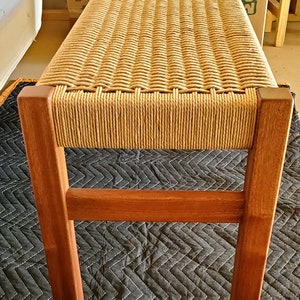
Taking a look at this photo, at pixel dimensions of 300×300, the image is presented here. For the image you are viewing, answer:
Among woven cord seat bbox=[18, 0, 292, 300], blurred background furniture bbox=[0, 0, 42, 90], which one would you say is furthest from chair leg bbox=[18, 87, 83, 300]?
blurred background furniture bbox=[0, 0, 42, 90]

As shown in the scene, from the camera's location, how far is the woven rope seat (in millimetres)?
544

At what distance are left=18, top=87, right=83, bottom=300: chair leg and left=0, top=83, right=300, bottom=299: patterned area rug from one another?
150mm

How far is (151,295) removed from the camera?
79cm

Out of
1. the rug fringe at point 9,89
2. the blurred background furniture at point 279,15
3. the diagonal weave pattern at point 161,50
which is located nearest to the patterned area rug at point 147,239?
the rug fringe at point 9,89

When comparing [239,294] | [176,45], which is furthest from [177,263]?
[176,45]

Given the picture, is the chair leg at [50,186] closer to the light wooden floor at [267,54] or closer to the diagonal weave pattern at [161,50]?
the diagonal weave pattern at [161,50]

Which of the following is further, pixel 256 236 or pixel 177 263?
pixel 177 263

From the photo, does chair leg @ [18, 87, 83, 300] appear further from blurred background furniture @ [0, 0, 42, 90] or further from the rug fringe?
the rug fringe

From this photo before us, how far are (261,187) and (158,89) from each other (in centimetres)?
17

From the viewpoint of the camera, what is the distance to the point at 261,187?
577mm

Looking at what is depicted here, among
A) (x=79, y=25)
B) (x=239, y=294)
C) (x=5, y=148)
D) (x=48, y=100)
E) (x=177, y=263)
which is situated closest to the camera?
(x=48, y=100)

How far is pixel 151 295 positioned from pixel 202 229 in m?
0.19

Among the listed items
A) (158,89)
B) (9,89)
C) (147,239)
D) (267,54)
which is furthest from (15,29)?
(267,54)

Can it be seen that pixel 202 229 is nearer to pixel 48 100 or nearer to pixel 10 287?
pixel 10 287
